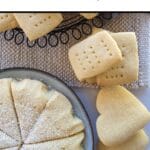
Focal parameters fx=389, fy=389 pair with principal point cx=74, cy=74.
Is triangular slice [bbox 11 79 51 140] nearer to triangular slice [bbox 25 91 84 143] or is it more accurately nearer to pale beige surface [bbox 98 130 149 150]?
triangular slice [bbox 25 91 84 143]

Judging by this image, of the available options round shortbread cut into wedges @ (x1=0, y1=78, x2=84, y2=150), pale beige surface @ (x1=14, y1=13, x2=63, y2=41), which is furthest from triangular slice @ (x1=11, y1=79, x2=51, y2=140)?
pale beige surface @ (x1=14, y1=13, x2=63, y2=41)

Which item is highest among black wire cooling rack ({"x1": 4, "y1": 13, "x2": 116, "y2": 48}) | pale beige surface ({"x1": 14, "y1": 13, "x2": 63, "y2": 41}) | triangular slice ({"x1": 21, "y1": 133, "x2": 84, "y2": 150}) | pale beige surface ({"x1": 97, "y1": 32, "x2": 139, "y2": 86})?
pale beige surface ({"x1": 14, "y1": 13, "x2": 63, "y2": 41})

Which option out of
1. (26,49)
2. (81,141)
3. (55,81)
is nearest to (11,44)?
(26,49)

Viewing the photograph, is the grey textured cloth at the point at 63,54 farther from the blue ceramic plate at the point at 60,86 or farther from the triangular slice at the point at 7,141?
the triangular slice at the point at 7,141

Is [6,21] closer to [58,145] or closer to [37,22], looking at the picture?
[37,22]

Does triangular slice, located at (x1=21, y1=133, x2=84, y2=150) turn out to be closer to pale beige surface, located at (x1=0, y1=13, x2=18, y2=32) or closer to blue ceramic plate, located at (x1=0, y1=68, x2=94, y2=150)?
blue ceramic plate, located at (x1=0, y1=68, x2=94, y2=150)

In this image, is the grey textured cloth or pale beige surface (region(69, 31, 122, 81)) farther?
the grey textured cloth

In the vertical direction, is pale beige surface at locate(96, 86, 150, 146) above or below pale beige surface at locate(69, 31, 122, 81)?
below

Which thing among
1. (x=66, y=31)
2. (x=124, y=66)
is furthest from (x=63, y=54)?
(x=124, y=66)
